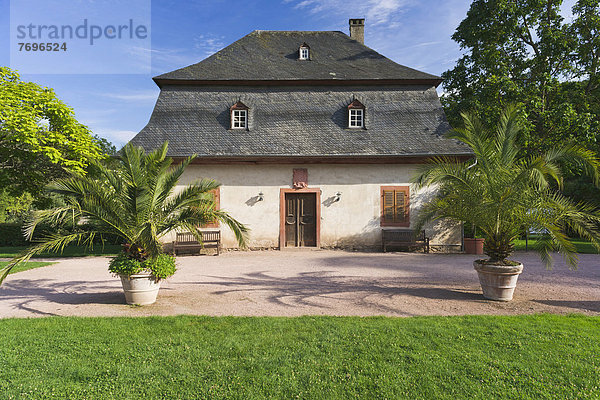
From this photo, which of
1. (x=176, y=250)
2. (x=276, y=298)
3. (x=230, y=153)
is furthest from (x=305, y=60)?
(x=276, y=298)

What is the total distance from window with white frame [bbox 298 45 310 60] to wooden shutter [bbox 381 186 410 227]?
7.94 meters

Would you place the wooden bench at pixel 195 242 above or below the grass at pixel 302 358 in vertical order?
above

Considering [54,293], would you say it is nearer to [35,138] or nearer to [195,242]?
[195,242]

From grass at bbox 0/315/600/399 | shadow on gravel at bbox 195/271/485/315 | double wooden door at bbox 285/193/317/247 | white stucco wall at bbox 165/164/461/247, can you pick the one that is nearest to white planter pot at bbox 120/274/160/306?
grass at bbox 0/315/600/399

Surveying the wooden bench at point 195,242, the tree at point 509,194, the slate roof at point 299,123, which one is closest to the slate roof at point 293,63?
the slate roof at point 299,123

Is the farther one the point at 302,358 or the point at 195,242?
the point at 195,242

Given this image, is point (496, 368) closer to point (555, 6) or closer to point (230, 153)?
point (230, 153)

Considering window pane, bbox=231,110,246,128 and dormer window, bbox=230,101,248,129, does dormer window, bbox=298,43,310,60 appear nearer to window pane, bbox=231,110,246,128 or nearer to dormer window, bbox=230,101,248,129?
dormer window, bbox=230,101,248,129

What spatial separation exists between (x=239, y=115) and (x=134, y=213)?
961cm

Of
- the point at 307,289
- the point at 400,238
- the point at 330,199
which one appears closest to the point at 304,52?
the point at 330,199

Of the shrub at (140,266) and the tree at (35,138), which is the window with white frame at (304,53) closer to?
the tree at (35,138)

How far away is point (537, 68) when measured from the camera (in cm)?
1689

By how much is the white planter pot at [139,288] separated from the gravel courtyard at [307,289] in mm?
213

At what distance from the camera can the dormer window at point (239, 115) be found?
15242 mm
